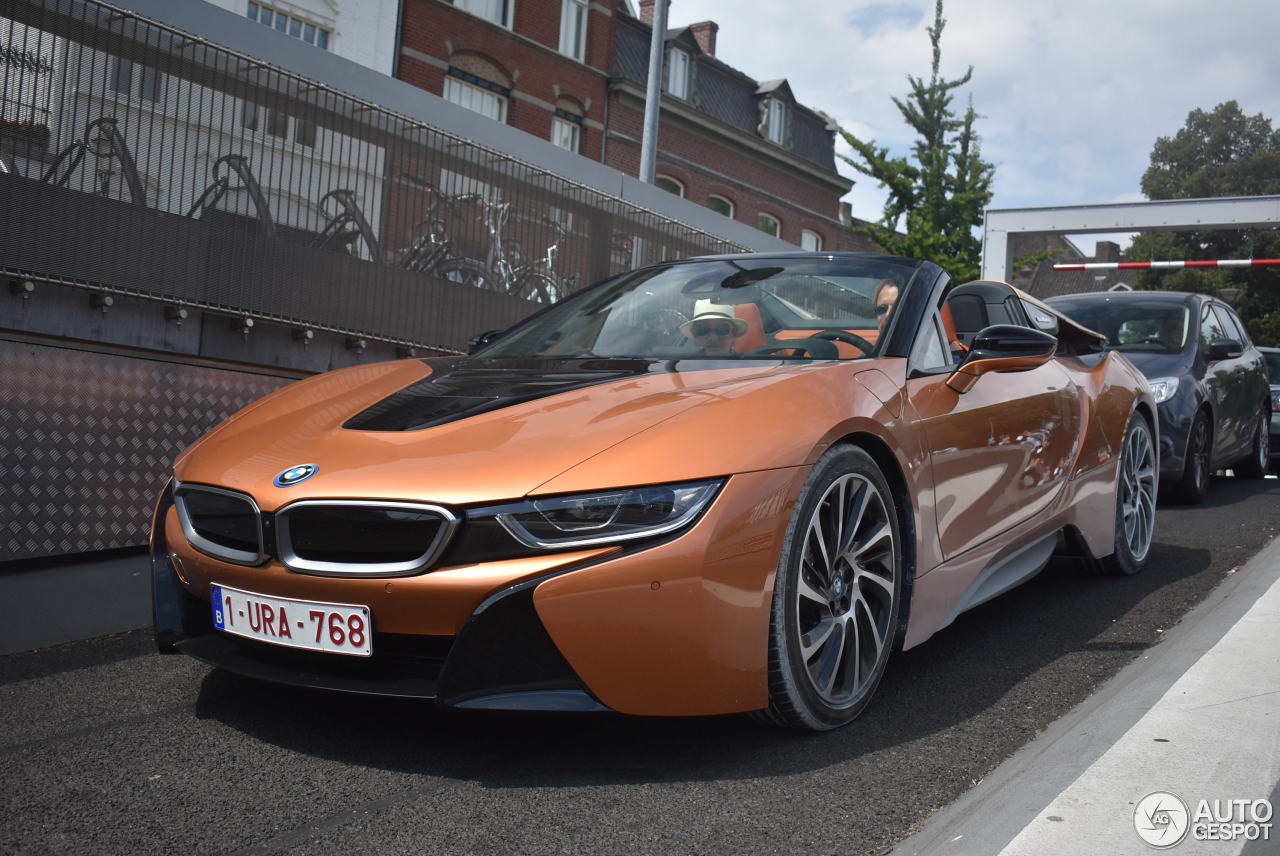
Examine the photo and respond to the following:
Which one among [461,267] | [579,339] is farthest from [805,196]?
[579,339]

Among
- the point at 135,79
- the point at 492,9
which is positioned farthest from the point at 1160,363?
the point at 492,9

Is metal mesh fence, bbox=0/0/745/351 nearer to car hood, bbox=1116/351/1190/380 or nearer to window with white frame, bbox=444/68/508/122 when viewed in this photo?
car hood, bbox=1116/351/1190/380

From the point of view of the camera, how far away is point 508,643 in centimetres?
235

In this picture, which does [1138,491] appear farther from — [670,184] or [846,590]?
[670,184]

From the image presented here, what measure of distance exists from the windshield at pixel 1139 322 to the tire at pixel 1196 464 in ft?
2.02

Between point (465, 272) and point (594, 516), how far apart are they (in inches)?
192

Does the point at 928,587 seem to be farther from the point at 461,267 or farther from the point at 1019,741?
the point at 461,267

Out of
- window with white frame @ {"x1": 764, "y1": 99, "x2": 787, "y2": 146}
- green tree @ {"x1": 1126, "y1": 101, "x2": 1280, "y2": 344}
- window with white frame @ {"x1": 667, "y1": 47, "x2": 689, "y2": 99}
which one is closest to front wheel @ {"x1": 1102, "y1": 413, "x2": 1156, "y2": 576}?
window with white frame @ {"x1": 667, "y1": 47, "x2": 689, "y2": 99}

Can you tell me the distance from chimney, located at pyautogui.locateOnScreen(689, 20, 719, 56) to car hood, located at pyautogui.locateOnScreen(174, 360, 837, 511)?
32.8m

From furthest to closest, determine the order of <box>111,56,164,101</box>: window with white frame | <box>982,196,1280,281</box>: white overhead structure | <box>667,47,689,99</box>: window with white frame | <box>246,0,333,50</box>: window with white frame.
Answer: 1. <box>667,47,689,99</box>: window with white frame
2. <box>246,0,333,50</box>: window with white frame
3. <box>982,196,1280,281</box>: white overhead structure
4. <box>111,56,164,101</box>: window with white frame

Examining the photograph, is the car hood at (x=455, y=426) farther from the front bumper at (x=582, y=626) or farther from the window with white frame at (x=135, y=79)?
the window with white frame at (x=135, y=79)

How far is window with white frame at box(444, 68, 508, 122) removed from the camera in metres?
23.6

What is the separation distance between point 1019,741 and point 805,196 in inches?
1352

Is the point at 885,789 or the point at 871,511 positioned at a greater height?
the point at 871,511
